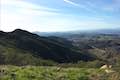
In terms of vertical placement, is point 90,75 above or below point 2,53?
above

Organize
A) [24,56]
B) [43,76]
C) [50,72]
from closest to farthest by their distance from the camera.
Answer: [43,76] → [50,72] → [24,56]

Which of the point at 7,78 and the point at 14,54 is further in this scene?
the point at 14,54

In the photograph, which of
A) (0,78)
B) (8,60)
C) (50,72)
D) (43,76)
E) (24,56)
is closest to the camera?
(0,78)

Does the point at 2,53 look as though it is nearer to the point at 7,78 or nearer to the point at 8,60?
the point at 8,60

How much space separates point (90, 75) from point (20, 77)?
670cm

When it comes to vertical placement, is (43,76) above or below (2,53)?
above

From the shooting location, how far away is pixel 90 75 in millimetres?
24328

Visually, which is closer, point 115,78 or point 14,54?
point 115,78

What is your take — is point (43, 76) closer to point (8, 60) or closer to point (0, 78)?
point (0, 78)

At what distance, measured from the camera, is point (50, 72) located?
2509 cm

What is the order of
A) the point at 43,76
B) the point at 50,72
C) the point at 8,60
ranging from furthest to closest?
the point at 8,60 < the point at 50,72 < the point at 43,76

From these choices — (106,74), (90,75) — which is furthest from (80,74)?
(106,74)

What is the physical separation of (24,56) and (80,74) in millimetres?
171642

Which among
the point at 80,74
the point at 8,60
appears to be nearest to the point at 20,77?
the point at 80,74
